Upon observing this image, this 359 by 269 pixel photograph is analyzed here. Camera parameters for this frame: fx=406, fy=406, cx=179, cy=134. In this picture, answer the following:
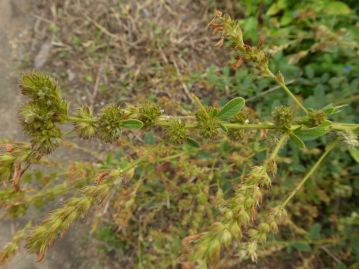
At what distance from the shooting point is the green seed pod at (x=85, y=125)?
156 cm

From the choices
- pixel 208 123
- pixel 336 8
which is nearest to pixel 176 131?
pixel 208 123

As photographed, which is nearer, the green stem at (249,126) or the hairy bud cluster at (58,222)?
the hairy bud cluster at (58,222)

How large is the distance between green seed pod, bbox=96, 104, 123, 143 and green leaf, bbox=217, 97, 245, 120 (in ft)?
1.46

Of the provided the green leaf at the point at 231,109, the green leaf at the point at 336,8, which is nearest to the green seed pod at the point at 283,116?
the green leaf at the point at 231,109

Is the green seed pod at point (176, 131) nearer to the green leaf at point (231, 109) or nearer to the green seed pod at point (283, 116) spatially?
the green leaf at point (231, 109)

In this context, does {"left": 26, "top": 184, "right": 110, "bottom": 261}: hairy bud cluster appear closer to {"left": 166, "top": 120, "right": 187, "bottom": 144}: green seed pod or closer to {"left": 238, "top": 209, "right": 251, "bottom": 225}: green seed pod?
{"left": 166, "top": 120, "right": 187, "bottom": 144}: green seed pod

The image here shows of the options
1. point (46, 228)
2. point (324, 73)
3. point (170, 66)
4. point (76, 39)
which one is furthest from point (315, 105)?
point (76, 39)

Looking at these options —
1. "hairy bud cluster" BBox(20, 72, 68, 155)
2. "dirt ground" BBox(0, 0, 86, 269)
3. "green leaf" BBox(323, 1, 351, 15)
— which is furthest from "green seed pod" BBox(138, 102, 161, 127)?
"green leaf" BBox(323, 1, 351, 15)

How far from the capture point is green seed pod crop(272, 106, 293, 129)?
69.4 inches

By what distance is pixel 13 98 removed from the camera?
12.6ft

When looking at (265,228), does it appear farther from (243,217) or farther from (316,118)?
(316,118)

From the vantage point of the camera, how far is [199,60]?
→ 3990mm

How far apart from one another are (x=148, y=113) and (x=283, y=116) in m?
0.59

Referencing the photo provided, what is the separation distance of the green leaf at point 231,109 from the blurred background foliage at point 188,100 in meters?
0.47
